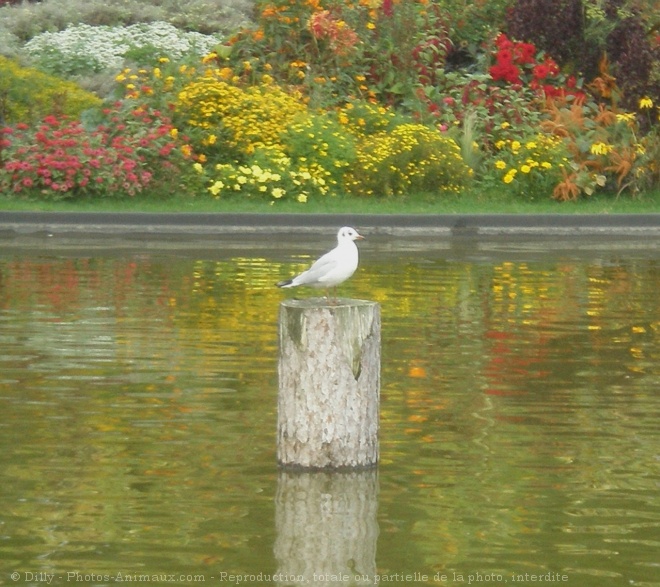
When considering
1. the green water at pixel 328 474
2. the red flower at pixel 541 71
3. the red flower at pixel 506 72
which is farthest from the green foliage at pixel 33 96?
the green water at pixel 328 474

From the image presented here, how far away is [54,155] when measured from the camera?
24.6 metres

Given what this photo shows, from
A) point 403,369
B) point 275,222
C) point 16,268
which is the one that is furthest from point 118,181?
point 403,369

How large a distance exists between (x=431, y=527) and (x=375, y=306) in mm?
1611

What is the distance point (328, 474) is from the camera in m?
8.85

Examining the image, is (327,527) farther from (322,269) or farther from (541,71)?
(541,71)

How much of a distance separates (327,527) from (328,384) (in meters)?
1.17

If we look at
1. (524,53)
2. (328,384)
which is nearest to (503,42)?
(524,53)

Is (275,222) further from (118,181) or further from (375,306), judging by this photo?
(375,306)

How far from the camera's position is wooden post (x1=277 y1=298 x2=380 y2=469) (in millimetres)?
8797

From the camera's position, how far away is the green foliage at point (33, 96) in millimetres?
27109

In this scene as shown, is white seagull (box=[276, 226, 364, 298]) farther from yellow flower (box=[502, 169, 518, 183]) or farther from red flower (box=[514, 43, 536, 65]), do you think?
red flower (box=[514, 43, 536, 65])

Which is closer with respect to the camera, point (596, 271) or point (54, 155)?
point (596, 271)

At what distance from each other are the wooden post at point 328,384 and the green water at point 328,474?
0.15m

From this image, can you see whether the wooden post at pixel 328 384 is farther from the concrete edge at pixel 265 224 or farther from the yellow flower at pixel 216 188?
the yellow flower at pixel 216 188
